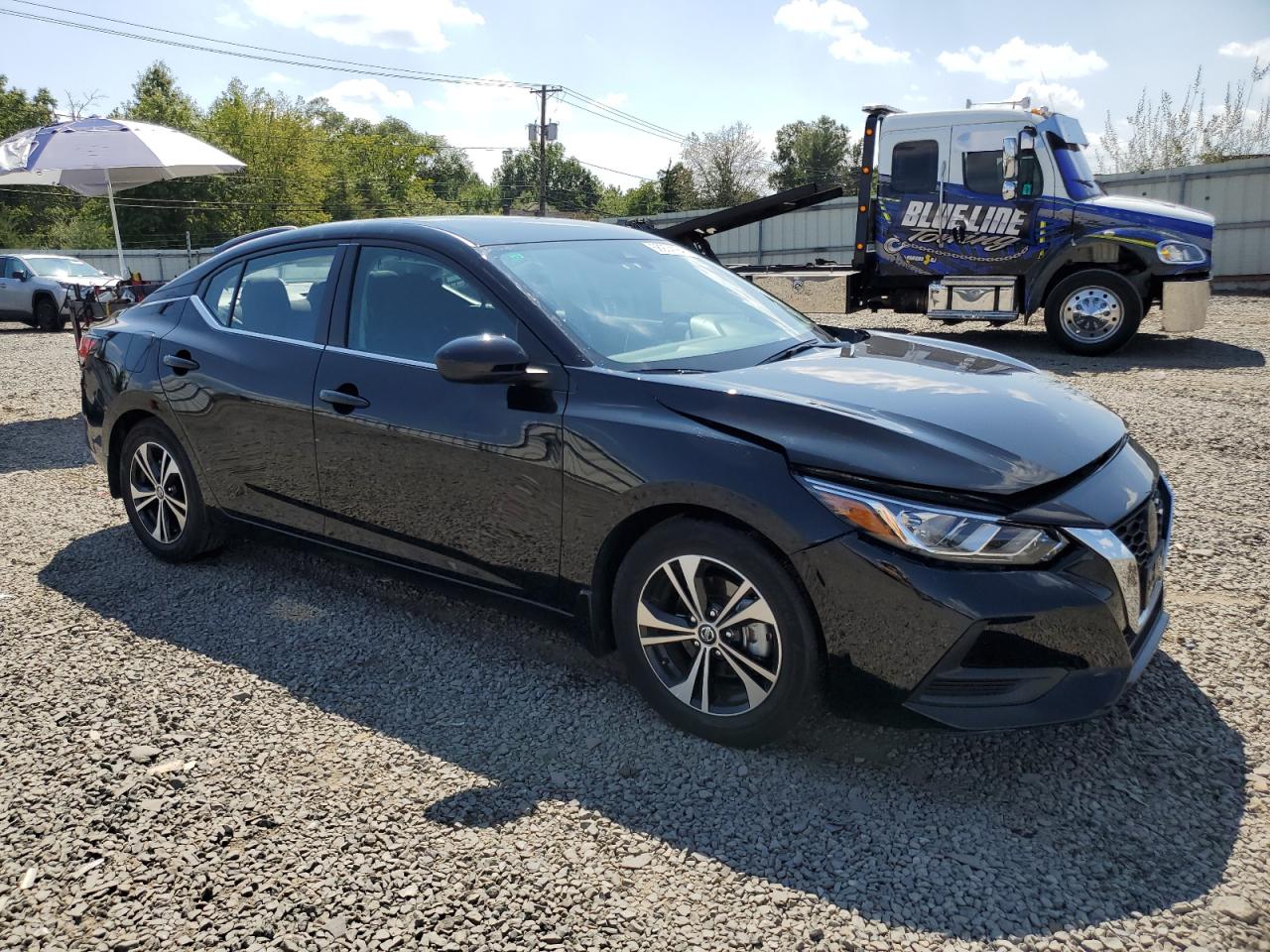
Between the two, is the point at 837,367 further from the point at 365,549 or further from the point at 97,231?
the point at 97,231

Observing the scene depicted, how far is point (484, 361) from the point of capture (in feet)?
10.2

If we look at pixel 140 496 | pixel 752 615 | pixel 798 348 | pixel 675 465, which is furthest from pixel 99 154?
pixel 752 615

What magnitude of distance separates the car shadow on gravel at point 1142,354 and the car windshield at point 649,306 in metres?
6.16

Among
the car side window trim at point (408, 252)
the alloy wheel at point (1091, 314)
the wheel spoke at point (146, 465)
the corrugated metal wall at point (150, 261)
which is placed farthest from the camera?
the corrugated metal wall at point (150, 261)

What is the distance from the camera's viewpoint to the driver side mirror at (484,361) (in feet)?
10.2

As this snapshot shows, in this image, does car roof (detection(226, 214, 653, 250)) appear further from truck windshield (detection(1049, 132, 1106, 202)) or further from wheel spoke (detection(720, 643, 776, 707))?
truck windshield (detection(1049, 132, 1106, 202))

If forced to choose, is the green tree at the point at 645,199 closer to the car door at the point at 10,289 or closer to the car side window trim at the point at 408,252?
the car door at the point at 10,289

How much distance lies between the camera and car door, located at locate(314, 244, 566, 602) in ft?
10.7

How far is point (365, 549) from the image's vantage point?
3830mm

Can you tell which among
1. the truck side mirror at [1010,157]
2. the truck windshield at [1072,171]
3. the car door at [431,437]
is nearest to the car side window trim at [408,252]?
the car door at [431,437]

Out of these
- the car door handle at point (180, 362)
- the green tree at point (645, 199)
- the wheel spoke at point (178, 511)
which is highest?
the green tree at point (645, 199)

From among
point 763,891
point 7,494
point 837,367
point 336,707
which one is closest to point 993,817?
point 763,891

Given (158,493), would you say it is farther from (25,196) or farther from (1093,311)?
(25,196)

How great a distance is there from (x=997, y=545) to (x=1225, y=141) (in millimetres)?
27011
